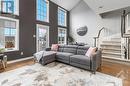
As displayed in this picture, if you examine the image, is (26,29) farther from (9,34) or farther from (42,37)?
(42,37)

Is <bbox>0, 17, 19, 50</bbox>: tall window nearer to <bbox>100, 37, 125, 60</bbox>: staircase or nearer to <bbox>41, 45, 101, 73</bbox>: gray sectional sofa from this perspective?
<bbox>41, 45, 101, 73</bbox>: gray sectional sofa

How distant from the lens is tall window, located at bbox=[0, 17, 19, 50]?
167 inches

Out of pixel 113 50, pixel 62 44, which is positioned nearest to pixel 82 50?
pixel 62 44

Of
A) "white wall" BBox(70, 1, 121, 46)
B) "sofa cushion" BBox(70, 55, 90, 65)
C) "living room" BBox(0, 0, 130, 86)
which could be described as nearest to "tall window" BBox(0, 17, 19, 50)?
"living room" BBox(0, 0, 130, 86)

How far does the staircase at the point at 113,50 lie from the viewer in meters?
4.70

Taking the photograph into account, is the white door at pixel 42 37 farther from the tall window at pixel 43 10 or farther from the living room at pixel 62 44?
the tall window at pixel 43 10

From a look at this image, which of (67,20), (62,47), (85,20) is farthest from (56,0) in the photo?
(62,47)

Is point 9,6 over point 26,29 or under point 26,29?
over

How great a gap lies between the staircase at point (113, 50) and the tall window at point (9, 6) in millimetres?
4861

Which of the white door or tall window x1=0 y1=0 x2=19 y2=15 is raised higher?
tall window x1=0 y1=0 x2=19 y2=15

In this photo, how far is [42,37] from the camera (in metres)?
6.26

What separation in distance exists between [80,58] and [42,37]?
3.51 meters

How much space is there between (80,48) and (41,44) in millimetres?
2893

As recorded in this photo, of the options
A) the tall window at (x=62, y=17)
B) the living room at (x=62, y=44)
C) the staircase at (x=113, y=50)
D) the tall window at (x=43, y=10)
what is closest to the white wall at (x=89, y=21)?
the living room at (x=62, y=44)
